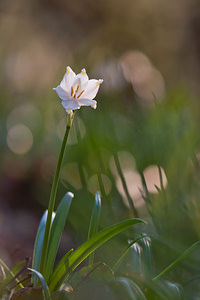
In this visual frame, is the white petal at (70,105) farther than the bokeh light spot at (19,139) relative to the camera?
No

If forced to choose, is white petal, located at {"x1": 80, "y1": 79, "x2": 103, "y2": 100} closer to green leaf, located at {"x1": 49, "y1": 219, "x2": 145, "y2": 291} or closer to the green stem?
the green stem

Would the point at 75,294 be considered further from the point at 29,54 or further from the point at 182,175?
the point at 29,54

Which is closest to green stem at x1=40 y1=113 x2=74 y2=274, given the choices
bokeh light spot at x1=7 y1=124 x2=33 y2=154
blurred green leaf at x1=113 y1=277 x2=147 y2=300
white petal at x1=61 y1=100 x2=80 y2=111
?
white petal at x1=61 y1=100 x2=80 y2=111

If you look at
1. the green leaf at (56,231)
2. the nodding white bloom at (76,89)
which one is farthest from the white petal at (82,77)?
the green leaf at (56,231)

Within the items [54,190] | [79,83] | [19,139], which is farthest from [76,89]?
[19,139]

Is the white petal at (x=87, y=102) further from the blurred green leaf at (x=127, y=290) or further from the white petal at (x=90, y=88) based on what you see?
the blurred green leaf at (x=127, y=290)

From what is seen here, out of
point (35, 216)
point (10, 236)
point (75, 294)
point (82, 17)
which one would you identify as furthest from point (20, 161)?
point (82, 17)

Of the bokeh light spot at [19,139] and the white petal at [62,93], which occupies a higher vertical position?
the bokeh light spot at [19,139]
